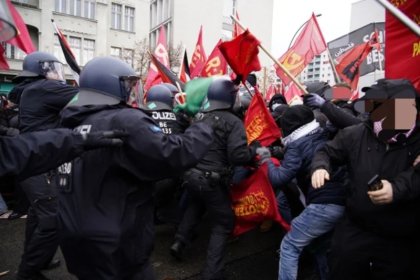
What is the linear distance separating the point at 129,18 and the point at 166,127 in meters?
32.1

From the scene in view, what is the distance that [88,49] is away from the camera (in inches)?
1199

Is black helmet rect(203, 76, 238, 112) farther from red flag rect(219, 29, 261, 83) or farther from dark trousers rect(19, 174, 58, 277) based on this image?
dark trousers rect(19, 174, 58, 277)

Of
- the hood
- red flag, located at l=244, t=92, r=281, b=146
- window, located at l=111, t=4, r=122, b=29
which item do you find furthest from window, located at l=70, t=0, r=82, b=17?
the hood

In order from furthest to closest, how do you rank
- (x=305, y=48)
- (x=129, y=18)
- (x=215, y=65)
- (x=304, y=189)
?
(x=129, y=18), (x=305, y=48), (x=215, y=65), (x=304, y=189)

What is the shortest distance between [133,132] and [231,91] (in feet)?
6.88

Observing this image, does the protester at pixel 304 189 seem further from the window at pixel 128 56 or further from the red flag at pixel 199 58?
the window at pixel 128 56

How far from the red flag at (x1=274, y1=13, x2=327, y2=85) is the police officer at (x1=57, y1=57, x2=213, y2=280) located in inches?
205

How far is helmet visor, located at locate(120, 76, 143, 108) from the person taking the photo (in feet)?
7.53

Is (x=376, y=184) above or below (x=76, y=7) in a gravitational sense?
below

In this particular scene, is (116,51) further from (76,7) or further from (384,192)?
(384,192)

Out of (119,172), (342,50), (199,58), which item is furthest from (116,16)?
(119,172)

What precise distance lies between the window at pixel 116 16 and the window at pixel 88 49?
3498 millimetres

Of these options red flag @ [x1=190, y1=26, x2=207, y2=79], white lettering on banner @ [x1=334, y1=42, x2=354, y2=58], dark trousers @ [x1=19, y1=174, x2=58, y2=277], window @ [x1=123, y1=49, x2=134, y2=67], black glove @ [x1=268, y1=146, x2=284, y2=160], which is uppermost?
window @ [x1=123, y1=49, x2=134, y2=67]

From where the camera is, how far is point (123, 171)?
207 centimetres
